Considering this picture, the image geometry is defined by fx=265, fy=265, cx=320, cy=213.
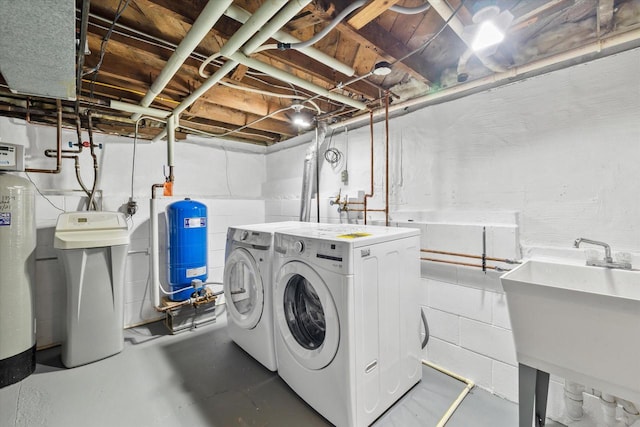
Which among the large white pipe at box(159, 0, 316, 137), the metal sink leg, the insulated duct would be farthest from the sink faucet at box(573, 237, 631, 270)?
the insulated duct

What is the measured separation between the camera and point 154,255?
9.11 ft

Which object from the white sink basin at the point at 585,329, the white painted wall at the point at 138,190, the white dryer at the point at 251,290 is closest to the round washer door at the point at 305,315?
the white dryer at the point at 251,290

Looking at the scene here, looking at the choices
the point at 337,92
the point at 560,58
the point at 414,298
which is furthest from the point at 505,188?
the point at 337,92

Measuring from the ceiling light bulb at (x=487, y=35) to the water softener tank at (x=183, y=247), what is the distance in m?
2.74

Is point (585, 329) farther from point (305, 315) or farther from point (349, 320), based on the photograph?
point (305, 315)

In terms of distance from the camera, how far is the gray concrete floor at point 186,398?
5.29ft

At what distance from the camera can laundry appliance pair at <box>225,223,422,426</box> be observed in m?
1.42

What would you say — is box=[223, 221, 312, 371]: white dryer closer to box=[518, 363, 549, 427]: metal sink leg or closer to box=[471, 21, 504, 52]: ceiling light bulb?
box=[518, 363, 549, 427]: metal sink leg

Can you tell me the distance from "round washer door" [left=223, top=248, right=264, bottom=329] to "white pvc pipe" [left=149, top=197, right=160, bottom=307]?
97cm

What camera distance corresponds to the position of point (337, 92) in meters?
2.32

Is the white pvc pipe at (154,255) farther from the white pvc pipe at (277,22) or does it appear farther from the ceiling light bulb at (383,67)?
the ceiling light bulb at (383,67)

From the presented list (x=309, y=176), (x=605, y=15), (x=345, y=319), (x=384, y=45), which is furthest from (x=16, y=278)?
(x=605, y=15)

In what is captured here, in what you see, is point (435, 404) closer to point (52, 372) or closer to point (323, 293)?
point (323, 293)

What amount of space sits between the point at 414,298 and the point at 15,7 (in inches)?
94.9
